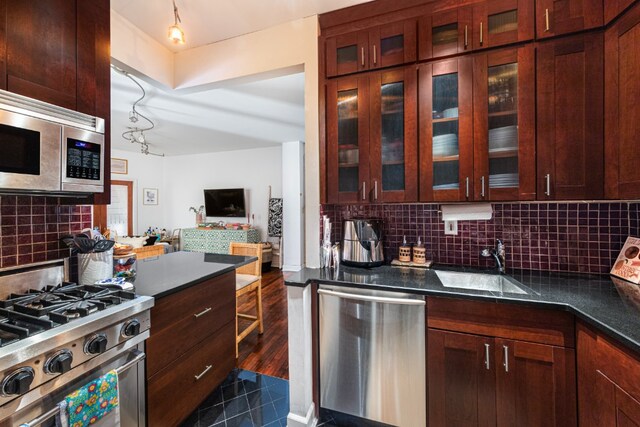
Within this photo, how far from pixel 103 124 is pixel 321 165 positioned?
1.23 metres

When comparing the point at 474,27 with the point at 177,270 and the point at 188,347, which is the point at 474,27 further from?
the point at 188,347

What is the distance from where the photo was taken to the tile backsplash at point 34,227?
1.27 metres

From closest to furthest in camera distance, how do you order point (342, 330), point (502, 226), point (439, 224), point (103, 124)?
point (103, 124), point (342, 330), point (502, 226), point (439, 224)

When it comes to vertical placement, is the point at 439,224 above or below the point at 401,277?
above

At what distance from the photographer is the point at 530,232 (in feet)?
5.75

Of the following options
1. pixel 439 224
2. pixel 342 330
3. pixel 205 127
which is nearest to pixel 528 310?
pixel 439 224

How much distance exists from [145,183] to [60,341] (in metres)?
6.75

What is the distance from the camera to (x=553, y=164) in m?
1.44

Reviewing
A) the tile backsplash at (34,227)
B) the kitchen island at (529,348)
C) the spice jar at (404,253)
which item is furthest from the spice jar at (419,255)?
the tile backsplash at (34,227)

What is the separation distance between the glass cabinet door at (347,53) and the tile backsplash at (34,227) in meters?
1.80

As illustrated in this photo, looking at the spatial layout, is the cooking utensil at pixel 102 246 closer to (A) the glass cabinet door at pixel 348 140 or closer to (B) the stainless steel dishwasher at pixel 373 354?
(B) the stainless steel dishwasher at pixel 373 354

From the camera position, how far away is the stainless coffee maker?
1.84 metres

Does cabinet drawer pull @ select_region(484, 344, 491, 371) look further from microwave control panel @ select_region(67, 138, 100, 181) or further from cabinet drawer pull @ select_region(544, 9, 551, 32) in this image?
microwave control panel @ select_region(67, 138, 100, 181)

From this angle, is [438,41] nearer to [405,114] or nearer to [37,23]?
[405,114]
